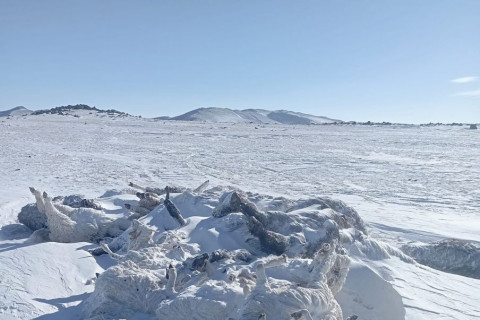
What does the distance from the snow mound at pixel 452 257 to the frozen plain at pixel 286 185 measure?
0.55 metres

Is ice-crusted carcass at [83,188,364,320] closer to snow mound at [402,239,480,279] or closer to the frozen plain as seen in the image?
the frozen plain

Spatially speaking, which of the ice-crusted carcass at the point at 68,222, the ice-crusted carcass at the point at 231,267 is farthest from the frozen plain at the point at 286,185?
the ice-crusted carcass at the point at 231,267

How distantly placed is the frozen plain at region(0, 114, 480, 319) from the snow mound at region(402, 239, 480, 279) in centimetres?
55

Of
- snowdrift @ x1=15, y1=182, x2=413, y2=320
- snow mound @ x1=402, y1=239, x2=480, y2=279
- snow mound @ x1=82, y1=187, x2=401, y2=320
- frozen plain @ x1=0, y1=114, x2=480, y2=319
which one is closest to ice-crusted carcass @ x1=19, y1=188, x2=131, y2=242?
snowdrift @ x1=15, y1=182, x2=413, y2=320

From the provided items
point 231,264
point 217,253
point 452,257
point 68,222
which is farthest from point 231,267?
point 452,257

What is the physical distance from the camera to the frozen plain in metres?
3.76

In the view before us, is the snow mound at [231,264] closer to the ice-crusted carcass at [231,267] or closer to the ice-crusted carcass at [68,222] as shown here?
the ice-crusted carcass at [231,267]

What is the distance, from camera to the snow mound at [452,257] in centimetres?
497

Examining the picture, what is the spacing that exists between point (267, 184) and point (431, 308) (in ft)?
22.7

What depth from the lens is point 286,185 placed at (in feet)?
34.2

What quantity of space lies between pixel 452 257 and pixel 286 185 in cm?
553

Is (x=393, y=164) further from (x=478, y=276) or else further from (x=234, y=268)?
(x=234, y=268)

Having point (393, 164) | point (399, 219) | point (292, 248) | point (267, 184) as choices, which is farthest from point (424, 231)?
point (393, 164)

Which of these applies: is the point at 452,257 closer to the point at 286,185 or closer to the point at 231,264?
the point at 231,264
